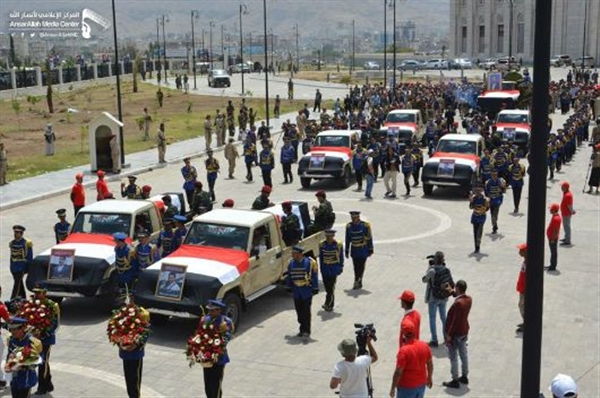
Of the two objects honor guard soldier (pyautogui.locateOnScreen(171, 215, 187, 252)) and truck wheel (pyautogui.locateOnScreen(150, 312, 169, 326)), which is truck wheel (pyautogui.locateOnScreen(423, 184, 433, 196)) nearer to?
honor guard soldier (pyautogui.locateOnScreen(171, 215, 187, 252))

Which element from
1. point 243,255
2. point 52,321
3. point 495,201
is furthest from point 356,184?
point 52,321

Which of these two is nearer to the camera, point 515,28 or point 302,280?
point 302,280

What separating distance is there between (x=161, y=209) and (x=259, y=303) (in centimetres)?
322

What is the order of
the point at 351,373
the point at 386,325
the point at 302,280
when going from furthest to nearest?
the point at 386,325, the point at 302,280, the point at 351,373

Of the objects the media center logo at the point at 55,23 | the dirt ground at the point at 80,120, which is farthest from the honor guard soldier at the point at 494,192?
the media center logo at the point at 55,23

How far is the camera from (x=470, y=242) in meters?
19.4

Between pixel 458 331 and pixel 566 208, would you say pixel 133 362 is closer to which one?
pixel 458 331

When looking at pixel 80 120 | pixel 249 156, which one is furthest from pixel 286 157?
pixel 80 120

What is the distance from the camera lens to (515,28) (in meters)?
120

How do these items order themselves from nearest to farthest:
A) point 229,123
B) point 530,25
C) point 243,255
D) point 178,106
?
point 243,255
point 229,123
point 178,106
point 530,25

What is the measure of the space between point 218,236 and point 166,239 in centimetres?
146

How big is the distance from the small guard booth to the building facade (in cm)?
9008

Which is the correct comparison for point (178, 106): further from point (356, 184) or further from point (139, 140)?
point (356, 184)

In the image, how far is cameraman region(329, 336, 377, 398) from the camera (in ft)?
28.2
